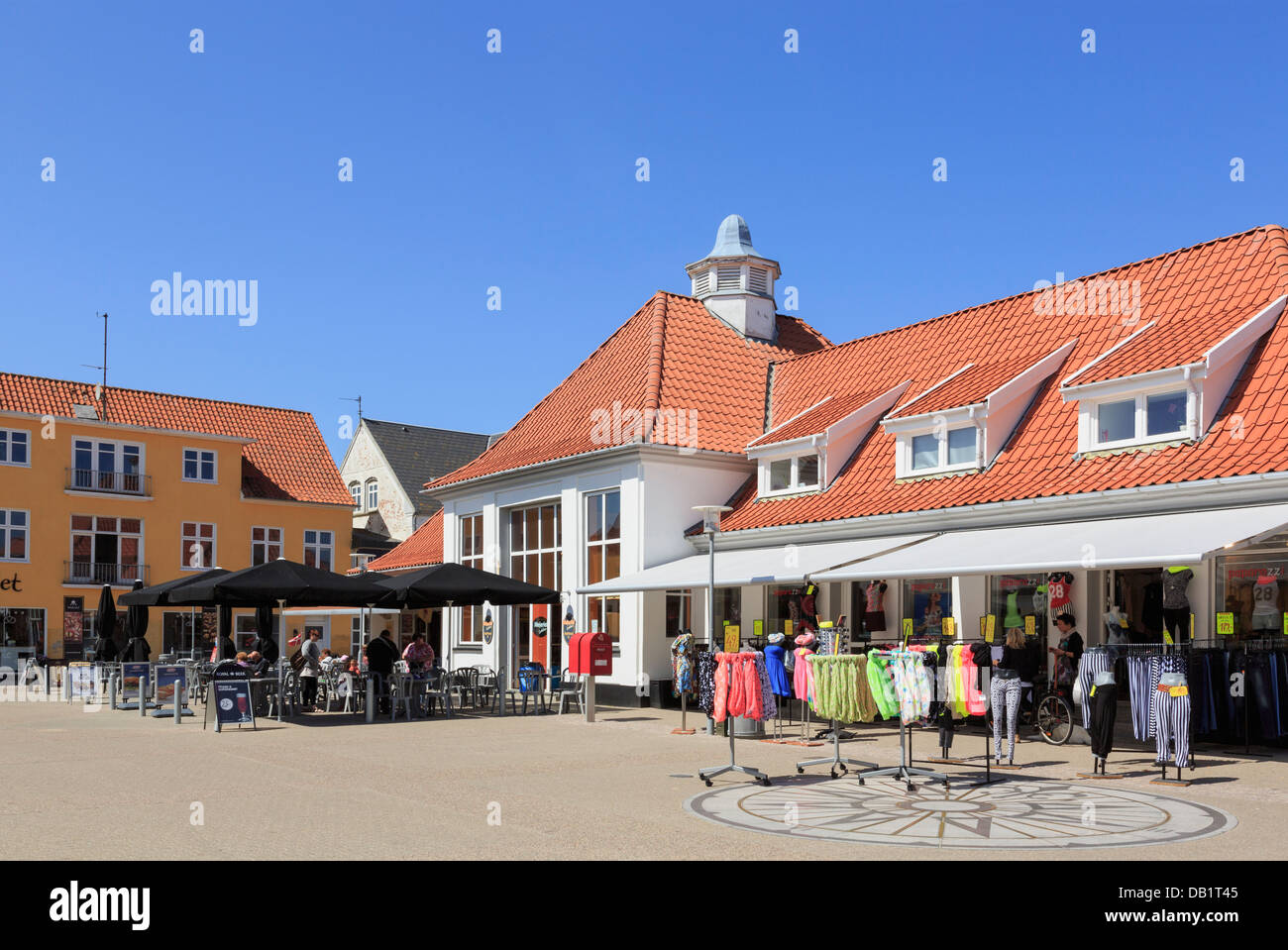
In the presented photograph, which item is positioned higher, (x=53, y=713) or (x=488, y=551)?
(x=488, y=551)

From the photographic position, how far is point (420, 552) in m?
33.2

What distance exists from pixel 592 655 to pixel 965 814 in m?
10.1

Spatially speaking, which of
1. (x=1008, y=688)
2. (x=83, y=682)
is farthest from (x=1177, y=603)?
(x=83, y=682)

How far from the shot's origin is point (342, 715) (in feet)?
66.3

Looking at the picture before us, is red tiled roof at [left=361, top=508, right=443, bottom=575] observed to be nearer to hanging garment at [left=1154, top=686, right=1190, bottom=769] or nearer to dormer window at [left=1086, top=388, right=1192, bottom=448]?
dormer window at [left=1086, top=388, right=1192, bottom=448]

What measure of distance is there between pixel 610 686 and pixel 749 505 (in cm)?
413

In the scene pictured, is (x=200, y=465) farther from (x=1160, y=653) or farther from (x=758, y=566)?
(x=1160, y=653)

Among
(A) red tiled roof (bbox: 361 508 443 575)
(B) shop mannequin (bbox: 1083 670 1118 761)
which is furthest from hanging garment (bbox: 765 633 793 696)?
(A) red tiled roof (bbox: 361 508 443 575)

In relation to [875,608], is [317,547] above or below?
above

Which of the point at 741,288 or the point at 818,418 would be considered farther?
the point at 741,288

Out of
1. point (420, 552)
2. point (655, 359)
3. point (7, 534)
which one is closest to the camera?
point (655, 359)

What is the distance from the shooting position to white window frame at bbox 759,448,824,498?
21391 mm
